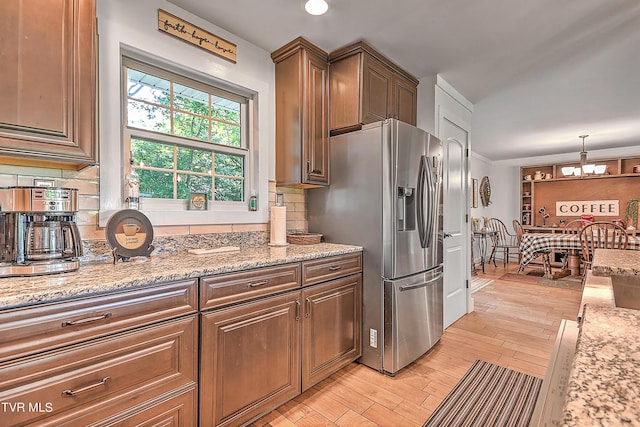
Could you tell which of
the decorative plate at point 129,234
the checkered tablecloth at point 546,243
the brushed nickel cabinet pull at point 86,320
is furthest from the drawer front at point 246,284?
the checkered tablecloth at point 546,243

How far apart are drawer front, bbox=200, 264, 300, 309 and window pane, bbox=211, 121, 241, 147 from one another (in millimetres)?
1157

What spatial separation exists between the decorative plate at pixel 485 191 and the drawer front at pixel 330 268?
5889 mm

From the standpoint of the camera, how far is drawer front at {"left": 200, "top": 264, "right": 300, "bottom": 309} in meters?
A: 1.46

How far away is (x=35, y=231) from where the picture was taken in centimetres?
131

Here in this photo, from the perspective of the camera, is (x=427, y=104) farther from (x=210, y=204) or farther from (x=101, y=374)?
(x=101, y=374)

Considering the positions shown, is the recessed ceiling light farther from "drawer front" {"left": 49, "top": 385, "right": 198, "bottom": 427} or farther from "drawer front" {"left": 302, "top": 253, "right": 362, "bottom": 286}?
"drawer front" {"left": 49, "top": 385, "right": 198, "bottom": 427}

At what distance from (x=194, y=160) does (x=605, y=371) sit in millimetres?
2262

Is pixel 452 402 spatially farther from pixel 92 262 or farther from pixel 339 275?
pixel 92 262

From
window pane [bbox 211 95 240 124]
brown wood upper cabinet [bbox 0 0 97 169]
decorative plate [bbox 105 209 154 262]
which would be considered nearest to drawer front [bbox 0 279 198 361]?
decorative plate [bbox 105 209 154 262]

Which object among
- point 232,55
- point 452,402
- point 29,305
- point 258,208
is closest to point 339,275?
point 258,208

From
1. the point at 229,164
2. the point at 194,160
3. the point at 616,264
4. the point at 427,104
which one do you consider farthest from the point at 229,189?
the point at 616,264

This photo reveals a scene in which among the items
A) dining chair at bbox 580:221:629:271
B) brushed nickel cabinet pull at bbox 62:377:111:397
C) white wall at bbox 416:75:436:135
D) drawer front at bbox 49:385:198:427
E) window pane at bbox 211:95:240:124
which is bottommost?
drawer front at bbox 49:385:198:427

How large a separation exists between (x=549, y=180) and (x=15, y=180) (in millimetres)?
8412

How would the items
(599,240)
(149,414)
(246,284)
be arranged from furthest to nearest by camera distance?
1. (599,240)
2. (246,284)
3. (149,414)
